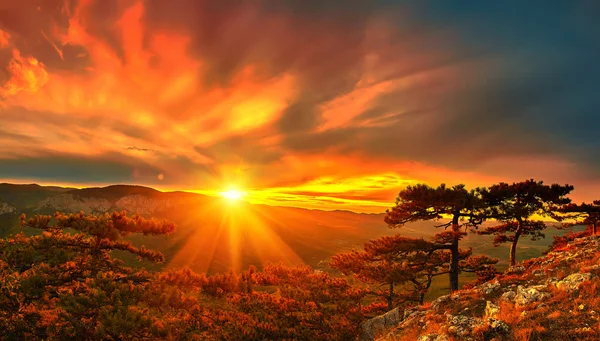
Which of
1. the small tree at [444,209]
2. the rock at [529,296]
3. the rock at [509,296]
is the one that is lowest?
the rock at [509,296]

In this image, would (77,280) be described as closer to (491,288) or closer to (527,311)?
(527,311)

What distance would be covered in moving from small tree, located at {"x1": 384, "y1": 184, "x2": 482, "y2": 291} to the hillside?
6840 millimetres

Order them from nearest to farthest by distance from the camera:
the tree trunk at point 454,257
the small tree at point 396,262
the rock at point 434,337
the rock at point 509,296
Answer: the rock at point 434,337
the rock at point 509,296
the tree trunk at point 454,257
the small tree at point 396,262

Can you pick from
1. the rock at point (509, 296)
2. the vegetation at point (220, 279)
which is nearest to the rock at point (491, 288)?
the vegetation at point (220, 279)

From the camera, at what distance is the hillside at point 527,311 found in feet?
31.0

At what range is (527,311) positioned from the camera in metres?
11.0

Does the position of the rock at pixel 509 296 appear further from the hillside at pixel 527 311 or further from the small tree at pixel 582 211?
the small tree at pixel 582 211

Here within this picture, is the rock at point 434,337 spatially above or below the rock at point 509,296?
below

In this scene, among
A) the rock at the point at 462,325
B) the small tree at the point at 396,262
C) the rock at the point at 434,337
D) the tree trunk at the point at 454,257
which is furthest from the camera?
the small tree at the point at 396,262

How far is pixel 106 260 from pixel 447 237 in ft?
88.9

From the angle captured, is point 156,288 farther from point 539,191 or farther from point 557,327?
point 539,191

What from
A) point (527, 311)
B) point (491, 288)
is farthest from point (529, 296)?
point (491, 288)

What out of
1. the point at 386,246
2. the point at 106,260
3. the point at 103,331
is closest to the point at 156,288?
the point at 103,331

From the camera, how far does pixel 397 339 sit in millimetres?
14438
